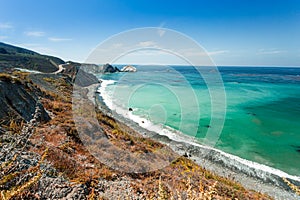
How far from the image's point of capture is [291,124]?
2931 centimetres

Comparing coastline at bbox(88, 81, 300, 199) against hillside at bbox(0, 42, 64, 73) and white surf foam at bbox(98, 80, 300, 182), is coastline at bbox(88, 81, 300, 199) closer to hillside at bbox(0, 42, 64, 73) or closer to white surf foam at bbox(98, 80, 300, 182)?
white surf foam at bbox(98, 80, 300, 182)

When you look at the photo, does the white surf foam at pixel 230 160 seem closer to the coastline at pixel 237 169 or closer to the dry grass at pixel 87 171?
the coastline at pixel 237 169

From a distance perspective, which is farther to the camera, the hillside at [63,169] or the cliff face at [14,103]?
the cliff face at [14,103]

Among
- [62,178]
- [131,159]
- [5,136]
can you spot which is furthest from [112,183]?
[5,136]

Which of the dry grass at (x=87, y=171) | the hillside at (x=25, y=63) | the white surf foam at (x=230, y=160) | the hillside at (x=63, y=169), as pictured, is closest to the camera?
the hillside at (x=63, y=169)

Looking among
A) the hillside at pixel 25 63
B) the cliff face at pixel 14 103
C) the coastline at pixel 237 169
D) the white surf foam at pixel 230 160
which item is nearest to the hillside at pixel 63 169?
the cliff face at pixel 14 103

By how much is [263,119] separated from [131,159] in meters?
29.9

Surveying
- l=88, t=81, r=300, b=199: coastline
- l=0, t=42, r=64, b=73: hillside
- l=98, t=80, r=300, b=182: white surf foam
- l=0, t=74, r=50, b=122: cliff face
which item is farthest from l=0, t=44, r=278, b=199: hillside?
l=0, t=42, r=64, b=73: hillside

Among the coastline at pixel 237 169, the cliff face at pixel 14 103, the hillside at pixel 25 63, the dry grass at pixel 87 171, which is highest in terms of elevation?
the hillside at pixel 25 63

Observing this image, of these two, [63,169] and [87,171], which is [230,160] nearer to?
[87,171]

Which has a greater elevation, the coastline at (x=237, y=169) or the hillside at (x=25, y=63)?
the hillside at (x=25, y=63)

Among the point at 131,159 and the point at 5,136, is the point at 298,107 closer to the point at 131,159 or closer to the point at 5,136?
the point at 131,159

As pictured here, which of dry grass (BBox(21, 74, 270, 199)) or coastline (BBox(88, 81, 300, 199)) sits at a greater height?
dry grass (BBox(21, 74, 270, 199))

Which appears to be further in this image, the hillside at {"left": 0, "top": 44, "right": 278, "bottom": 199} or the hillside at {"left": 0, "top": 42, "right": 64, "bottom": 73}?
the hillside at {"left": 0, "top": 42, "right": 64, "bottom": 73}
